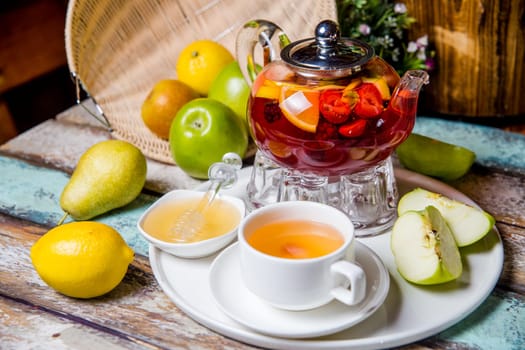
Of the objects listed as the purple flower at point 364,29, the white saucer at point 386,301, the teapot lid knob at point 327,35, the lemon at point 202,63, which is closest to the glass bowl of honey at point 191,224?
the white saucer at point 386,301

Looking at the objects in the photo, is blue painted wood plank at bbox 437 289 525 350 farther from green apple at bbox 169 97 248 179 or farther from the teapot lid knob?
green apple at bbox 169 97 248 179

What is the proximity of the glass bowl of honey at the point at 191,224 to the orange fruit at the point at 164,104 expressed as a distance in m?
0.26

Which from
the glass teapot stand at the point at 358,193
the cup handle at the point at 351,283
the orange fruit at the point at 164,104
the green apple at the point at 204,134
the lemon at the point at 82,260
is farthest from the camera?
the orange fruit at the point at 164,104

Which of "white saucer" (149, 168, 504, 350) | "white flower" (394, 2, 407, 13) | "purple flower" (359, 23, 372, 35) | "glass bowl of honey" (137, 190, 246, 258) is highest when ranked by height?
"white flower" (394, 2, 407, 13)

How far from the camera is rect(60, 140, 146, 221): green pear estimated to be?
894mm

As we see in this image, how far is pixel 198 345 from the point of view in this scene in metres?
0.65

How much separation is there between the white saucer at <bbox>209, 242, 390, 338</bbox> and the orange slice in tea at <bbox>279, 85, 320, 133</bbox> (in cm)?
16

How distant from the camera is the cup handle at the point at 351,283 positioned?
1.97 ft

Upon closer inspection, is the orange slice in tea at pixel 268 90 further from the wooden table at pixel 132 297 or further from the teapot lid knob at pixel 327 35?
the wooden table at pixel 132 297

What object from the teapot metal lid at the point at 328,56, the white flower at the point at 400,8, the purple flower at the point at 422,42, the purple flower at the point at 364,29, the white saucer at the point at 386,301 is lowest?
the white saucer at the point at 386,301

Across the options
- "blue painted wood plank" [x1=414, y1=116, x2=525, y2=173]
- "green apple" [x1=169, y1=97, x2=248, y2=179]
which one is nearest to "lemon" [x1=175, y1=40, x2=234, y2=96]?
"green apple" [x1=169, y1=97, x2=248, y2=179]

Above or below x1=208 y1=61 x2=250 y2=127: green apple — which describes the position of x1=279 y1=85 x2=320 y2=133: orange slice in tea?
above

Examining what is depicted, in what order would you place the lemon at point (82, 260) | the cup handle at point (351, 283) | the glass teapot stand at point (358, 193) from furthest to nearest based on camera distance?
the glass teapot stand at point (358, 193), the lemon at point (82, 260), the cup handle at point (351, 283)

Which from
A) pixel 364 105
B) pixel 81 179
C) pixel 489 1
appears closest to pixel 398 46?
pixel 489 1
